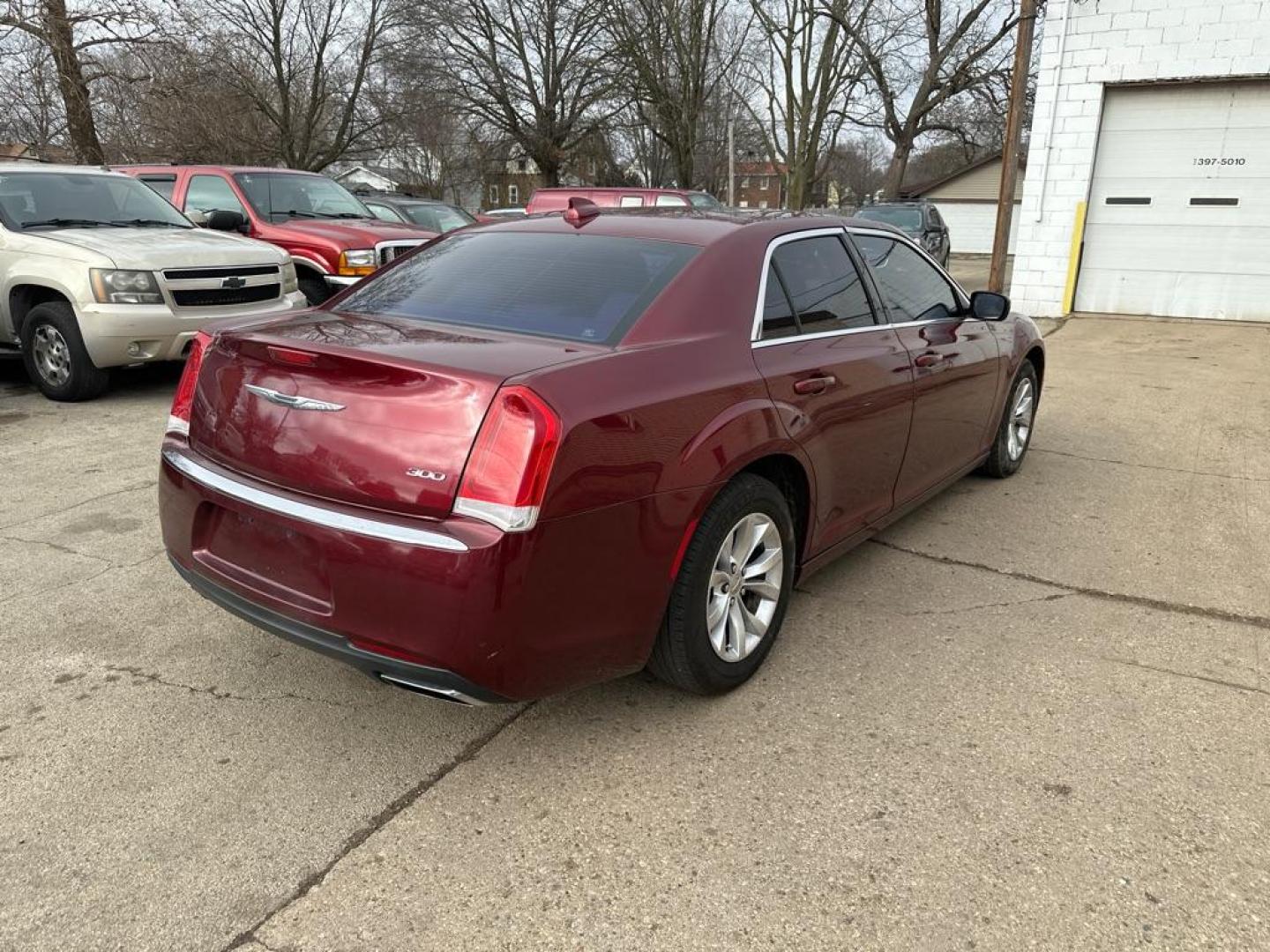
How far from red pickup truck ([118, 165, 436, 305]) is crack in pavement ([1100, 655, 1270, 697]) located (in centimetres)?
759

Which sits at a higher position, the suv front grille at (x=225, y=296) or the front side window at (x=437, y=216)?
the front side window at (x=437, y=216)

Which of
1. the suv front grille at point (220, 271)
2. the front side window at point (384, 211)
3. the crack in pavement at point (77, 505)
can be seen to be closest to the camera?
the crack in pavement at point (77, 505)

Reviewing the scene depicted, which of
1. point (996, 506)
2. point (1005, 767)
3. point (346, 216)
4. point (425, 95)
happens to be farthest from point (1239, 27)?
point (425, 95)

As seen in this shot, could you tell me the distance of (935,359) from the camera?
406cm

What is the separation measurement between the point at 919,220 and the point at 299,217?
12.6 metres

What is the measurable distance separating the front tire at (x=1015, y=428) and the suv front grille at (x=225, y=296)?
576 centimetres

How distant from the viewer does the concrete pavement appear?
2.12 metres

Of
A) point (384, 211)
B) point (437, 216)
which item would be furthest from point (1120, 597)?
point (437, 216)

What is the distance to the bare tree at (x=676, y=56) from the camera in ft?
94.0

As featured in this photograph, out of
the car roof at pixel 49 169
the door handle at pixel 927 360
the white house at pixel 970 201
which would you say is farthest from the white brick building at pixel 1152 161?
the white house at pixel 970 201

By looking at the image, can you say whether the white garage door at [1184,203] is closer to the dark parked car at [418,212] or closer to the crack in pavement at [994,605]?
the dark parked car at [418,212]

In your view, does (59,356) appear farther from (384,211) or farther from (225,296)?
(384,211)

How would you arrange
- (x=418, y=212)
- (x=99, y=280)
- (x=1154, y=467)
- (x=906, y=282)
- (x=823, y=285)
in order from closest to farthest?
(x=823, y=285) < (x=906, y=282) < (x=1154, y=467) < (x=99, y=280) < (x=418, y=212)

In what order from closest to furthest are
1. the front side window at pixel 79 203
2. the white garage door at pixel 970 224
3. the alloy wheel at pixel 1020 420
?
the alloy wheel at pixel 1020 420
the front side window at pixel 79 203
the white garage door at pixel 970 224
